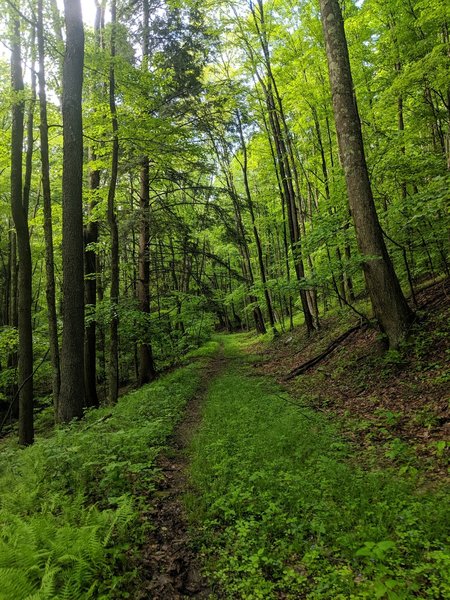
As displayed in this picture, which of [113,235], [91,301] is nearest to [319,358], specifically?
[113,235]

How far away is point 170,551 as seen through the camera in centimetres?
330

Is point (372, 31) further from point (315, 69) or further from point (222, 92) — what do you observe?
point (222, 92)

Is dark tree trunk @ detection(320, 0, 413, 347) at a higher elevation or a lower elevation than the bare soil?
higher

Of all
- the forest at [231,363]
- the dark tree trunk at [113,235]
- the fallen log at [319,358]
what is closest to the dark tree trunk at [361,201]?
the forest at [231,363]

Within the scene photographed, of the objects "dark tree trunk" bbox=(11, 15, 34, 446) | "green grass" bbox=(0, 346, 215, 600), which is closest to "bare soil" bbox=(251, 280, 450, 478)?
"green grass" bbox=(0, 346, 215, 600)

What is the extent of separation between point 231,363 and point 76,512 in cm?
1288

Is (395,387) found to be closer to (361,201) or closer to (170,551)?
(361,201)

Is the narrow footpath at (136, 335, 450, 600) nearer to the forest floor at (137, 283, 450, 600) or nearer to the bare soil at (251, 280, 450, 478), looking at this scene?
the forest floor at (137, 283, 450, 600)

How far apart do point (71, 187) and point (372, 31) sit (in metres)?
14.6

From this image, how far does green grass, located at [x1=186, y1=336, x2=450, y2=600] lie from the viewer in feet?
8.70

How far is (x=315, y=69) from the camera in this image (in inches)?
579

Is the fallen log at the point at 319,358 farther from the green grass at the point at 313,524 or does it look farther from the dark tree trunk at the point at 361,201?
the green grass at the point at 313,524

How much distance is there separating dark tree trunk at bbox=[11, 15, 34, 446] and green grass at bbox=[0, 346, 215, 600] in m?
3.61

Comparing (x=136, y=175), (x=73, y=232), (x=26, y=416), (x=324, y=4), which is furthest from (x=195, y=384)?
(x=324, y=4)
